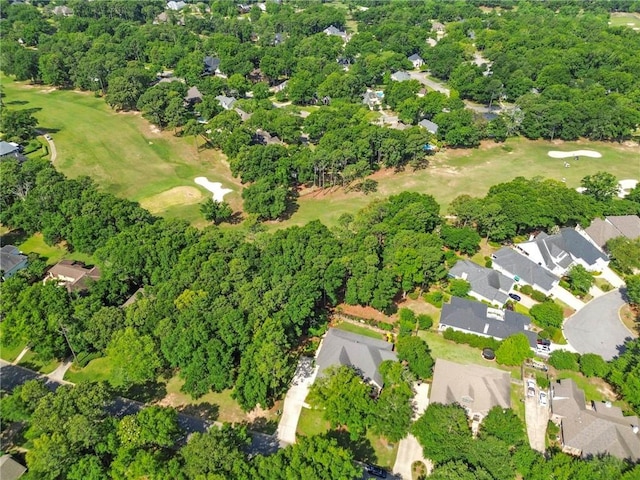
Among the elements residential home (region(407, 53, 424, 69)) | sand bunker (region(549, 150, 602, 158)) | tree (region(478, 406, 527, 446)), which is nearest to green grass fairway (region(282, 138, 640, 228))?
sand bunker (region(549, 150, 602, 158))

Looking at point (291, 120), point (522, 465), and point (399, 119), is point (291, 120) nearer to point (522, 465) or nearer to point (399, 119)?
point (399, 119)

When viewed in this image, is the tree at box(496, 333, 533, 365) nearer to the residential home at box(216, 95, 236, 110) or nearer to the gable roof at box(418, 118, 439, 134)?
the gable roof at box(418, 118, 439, 134)

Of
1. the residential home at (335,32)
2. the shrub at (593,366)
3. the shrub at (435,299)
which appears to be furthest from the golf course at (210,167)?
the residential home at (335,32)

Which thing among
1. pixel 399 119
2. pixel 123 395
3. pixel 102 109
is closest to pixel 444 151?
pixel 399 119

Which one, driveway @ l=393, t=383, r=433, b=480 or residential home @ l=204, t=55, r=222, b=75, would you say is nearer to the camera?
driveway @ l=393, t=383, r=433, b=480

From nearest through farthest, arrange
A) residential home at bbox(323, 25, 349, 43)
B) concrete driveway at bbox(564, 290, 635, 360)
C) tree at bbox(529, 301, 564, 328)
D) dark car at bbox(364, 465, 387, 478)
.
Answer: dark car at bbox(364, 465, 387, 478) < concrete driveway at bbox(564, 290, 635, 360) < tree at bbox(529, 301, 564, 328) < residential home at bbox(323, 25, 349, 43)
